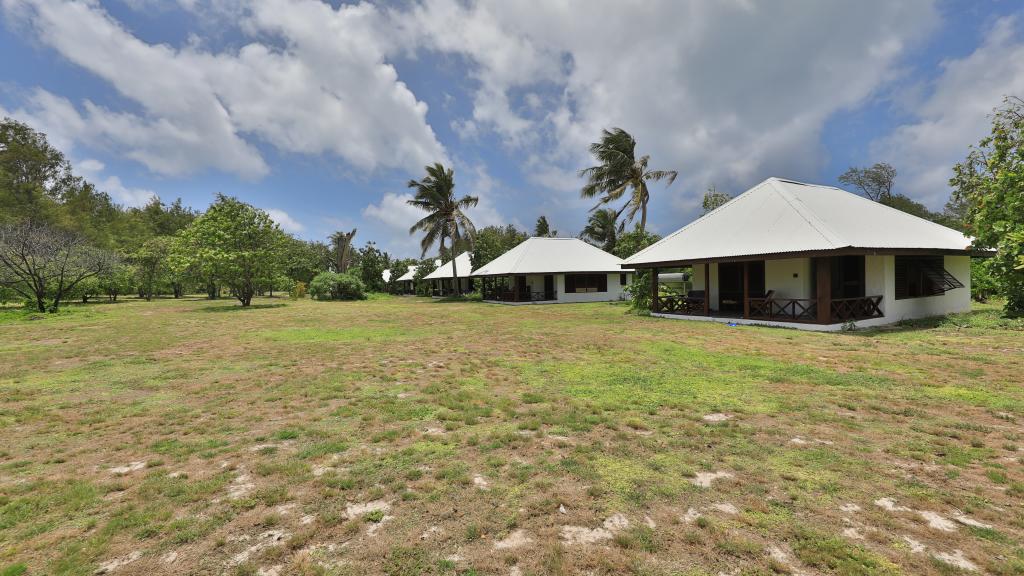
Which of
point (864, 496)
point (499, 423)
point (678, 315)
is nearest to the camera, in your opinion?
point (864, 496)

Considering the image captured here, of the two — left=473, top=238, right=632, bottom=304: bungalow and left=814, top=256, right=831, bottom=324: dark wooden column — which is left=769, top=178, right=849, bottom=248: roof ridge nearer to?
left=814, top=256, right=831, bottom=324: dark wooden column

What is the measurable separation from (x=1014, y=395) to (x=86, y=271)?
3627cm

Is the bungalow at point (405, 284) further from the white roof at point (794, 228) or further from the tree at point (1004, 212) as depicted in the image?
the tree at point (1004, 212)

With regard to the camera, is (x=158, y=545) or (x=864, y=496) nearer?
(x=158, y=545)

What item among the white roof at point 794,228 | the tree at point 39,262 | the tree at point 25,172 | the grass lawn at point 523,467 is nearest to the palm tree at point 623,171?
the white roof at point 794,228

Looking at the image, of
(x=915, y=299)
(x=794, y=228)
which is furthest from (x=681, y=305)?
(x=915, y=299)

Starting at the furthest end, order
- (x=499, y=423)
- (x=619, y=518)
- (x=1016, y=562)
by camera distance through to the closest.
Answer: (x=499, y=423), (x=619, y=518), (x=1016, y=562)

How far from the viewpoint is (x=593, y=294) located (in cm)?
2948

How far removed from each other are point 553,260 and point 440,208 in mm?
11384

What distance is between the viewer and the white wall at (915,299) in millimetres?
12836

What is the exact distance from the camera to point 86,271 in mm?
22969

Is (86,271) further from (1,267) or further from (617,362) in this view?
(617,362)

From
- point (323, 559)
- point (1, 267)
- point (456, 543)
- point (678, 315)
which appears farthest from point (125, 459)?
point (1, 267)

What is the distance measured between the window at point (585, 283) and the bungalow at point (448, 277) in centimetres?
1360
